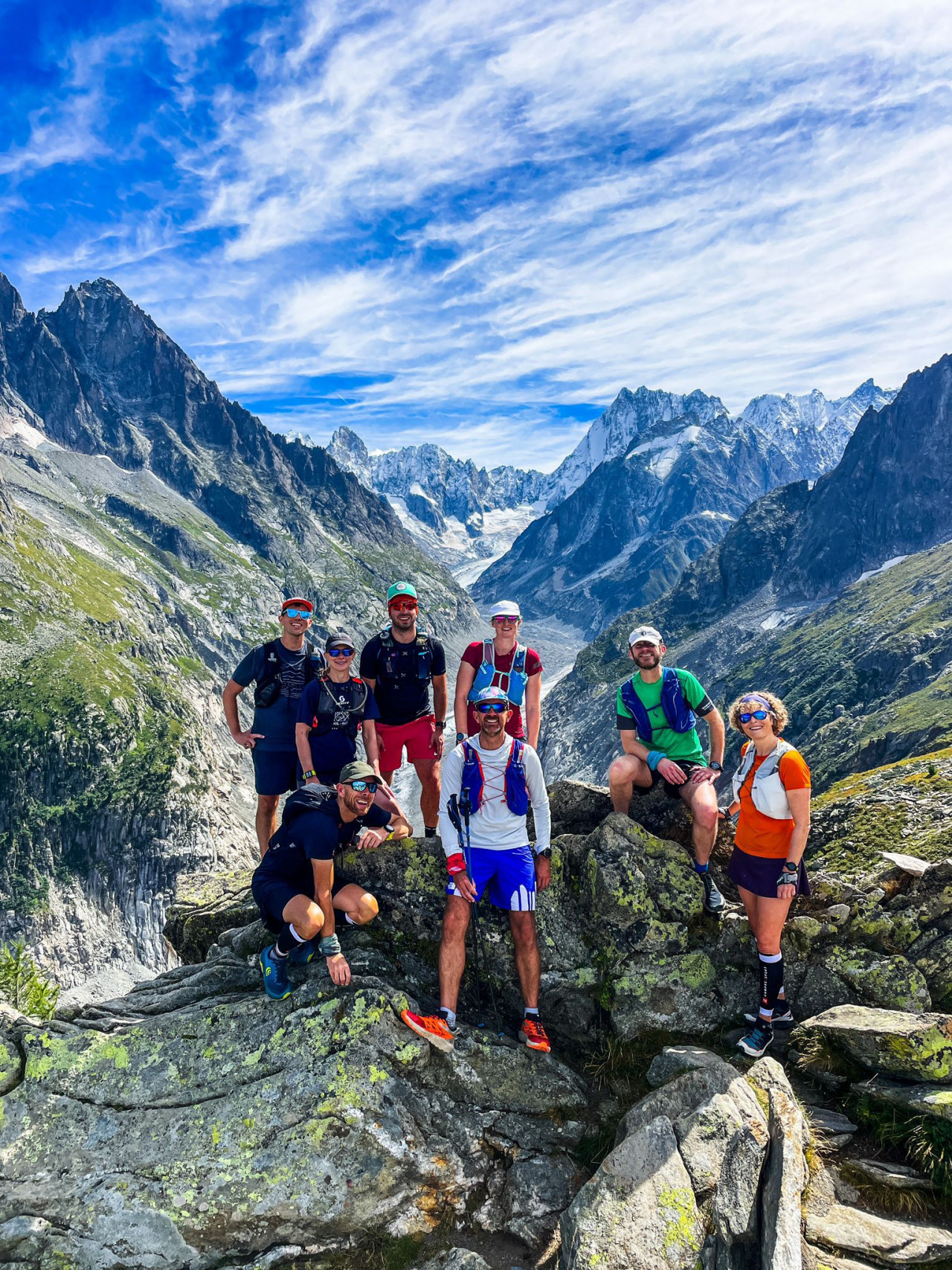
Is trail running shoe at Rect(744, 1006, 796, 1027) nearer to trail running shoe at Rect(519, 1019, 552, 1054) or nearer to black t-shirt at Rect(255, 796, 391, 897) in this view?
trail running shoe at Rect(519, 1019, 552, 1054)

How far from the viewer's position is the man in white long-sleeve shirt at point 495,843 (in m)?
11.8

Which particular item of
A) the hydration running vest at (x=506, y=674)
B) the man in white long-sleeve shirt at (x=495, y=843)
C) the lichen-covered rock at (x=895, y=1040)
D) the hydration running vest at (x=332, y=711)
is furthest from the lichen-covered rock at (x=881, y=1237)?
the hydration running vest at (x=332, y=711)

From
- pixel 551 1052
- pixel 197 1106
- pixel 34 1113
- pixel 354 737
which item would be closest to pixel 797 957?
pixel 551 1052

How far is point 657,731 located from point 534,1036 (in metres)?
6.31

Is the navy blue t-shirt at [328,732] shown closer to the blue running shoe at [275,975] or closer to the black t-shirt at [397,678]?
Answer: the black t-shirt at [397,678]

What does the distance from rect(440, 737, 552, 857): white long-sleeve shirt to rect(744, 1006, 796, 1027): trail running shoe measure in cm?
486

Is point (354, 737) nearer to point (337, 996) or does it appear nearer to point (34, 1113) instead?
point (337, 996)

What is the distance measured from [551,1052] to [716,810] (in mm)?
5457

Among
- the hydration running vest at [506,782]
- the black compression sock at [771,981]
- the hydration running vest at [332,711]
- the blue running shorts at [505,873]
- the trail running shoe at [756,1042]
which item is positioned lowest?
the trail running shoe at [756,1042]

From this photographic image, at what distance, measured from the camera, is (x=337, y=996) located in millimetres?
11828

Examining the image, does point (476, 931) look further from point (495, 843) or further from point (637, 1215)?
point (637, 1215)

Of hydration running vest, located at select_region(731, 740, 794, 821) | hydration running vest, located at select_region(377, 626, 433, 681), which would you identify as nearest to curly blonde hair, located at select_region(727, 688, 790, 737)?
hydration running vest, located at select_region(731, 740, 794, 821)

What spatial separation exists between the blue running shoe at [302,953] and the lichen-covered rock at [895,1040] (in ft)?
28.9

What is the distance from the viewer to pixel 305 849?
12312 mm
